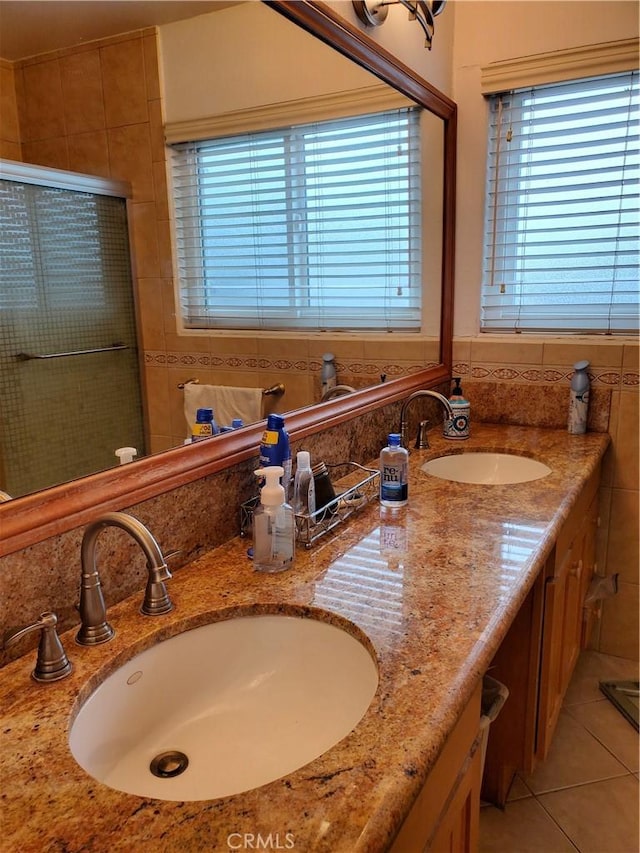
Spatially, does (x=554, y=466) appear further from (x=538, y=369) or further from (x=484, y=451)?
(x=538, y=369)

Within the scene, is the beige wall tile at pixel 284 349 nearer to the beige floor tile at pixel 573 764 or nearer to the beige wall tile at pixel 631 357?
the beige wall tile at pixel 631 357

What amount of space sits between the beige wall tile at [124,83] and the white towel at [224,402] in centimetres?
50

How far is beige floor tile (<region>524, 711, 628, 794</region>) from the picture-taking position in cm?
179

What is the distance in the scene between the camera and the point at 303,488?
1303mm

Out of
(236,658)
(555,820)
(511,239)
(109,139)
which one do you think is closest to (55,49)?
(109,139)

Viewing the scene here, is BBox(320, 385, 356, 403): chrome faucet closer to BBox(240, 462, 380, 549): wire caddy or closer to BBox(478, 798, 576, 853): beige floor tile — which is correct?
BBox(240, 462, 380, 549): wire caddy

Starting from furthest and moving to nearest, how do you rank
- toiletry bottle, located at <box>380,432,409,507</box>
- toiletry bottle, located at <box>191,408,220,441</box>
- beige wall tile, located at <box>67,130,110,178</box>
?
toiletry bottle, located at <box>380,432,409,507</box>, toiletry bottle, located at <box>191,408,220,441</box>, beige wall tile, located at <box>67,130,110,178</box>

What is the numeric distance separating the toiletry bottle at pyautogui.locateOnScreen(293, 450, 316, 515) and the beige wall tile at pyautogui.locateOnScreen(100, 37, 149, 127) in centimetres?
70

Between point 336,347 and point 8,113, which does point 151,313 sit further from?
point 336,347

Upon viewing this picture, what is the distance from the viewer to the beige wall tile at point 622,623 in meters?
2.27

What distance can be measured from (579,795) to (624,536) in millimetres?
880

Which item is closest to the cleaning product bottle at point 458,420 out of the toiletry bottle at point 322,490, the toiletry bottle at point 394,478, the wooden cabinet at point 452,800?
the toiletry bottle at point 394,478

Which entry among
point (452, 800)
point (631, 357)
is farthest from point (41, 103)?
point (631, 357)

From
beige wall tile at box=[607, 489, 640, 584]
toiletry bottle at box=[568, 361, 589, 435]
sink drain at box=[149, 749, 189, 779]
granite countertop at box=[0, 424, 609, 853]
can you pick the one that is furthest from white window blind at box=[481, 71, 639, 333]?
sink drain at box=[149, 749, 189, 779]
